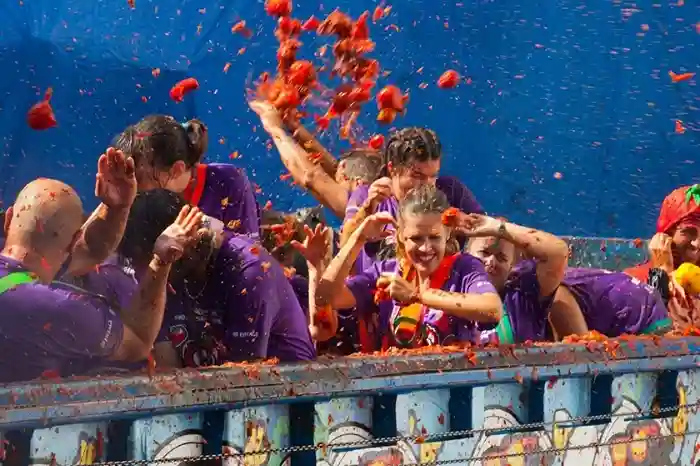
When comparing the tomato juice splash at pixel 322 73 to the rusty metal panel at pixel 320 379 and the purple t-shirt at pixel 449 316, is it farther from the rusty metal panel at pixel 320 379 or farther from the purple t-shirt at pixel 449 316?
the rusty metal panel at pixel 320 379

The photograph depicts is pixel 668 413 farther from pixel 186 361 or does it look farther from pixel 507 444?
pixel 186 361

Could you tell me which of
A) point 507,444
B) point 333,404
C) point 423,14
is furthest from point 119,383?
point 423,14

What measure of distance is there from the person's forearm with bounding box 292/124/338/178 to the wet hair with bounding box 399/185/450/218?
2.90 ft

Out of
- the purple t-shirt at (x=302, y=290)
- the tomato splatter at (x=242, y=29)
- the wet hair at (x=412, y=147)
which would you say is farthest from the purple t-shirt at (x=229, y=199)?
the tomato splatter at (x=242, y=29)

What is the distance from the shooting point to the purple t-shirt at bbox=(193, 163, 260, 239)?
2361 mm

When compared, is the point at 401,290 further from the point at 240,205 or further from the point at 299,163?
the point at 299,163

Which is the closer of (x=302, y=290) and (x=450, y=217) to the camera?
(x=450, y=217)

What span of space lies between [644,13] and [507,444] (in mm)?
2668

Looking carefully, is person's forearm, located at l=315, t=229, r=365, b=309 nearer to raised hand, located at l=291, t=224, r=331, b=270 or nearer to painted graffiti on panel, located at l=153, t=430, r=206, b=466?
raised hand, located at l=291, t=224, r=331, b=270

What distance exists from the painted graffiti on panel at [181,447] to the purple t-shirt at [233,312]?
43 cm

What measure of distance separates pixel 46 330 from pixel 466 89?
2586 millimetres

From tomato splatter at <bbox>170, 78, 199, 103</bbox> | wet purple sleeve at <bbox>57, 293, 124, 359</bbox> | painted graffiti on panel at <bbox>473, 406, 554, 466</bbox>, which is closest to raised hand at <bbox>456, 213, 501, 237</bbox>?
painted graffiti on panel at <bbox>473, 406, 554, 466</bbox>

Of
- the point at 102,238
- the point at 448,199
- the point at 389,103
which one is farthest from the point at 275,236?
the point at 102,238

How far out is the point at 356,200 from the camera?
105 inches
